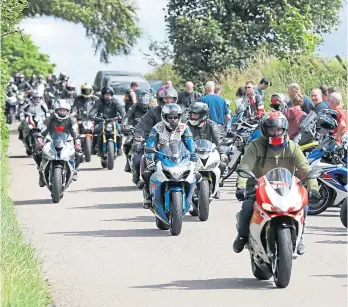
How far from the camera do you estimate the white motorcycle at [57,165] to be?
18453 mm

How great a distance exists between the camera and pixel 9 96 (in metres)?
47.7

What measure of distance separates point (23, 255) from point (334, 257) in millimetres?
3602

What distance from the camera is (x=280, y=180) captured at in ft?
35.8

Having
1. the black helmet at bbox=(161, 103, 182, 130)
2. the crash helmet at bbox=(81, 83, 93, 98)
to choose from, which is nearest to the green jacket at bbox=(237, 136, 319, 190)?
the black helmet at bbox=(161, 103, 182, 130)

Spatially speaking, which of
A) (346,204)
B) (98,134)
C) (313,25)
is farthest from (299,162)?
(313,25)

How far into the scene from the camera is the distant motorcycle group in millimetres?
10773

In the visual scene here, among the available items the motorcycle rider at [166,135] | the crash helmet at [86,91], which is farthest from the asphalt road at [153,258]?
the crash helmet at [86,91]

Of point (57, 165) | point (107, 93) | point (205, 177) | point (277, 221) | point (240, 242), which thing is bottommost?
point (107, 93)

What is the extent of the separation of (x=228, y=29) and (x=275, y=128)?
95.8ft

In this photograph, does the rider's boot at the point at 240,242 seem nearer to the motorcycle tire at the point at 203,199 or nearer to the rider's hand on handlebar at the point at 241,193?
the rider's hand on handlebar at the point at 241,193

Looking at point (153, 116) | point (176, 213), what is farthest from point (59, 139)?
point (176, 213)

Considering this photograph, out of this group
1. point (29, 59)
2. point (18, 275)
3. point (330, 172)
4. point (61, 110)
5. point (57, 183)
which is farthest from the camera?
point (29, 59)

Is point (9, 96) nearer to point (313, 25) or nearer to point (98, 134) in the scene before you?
point (313, 25)

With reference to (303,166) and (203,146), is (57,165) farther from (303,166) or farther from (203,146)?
(303,166)
